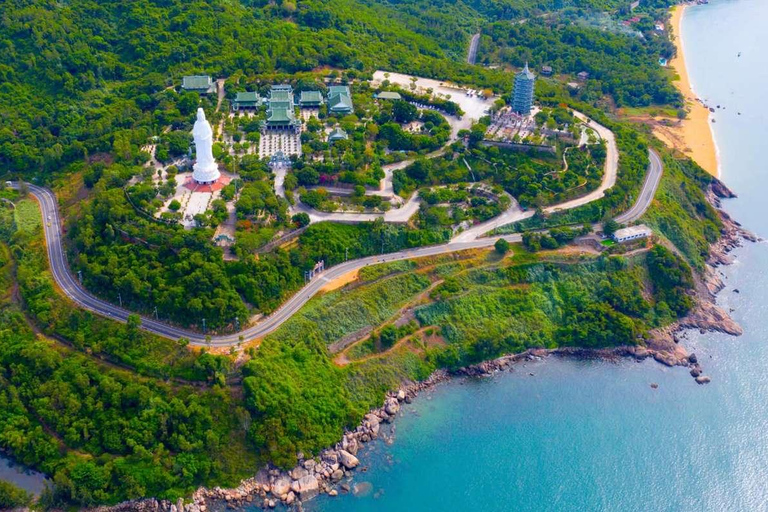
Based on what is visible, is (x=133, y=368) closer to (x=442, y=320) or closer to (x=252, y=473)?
(x=252, y=473)

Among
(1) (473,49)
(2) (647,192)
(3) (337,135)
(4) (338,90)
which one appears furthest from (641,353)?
(1) (473,49)

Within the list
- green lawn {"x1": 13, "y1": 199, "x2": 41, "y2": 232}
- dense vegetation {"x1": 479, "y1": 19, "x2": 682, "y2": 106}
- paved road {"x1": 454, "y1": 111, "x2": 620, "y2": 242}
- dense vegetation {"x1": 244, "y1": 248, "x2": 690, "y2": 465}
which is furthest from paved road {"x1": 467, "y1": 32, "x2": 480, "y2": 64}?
green lawn {"x1": 13, "y1": 199, "x2": 41, "y2": 232}

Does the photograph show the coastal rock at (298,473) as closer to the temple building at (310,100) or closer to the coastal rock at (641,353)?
the coastal rock at (641,353)


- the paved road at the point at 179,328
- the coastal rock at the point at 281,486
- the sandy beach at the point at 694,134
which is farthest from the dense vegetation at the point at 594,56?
the coastal rock at the point at 281,486

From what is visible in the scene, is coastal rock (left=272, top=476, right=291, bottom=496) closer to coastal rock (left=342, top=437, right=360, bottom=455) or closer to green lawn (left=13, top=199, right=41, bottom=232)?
coastal rock (left=342, top=437, right=360, bottom=455)

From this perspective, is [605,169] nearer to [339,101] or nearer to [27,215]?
[339,101]

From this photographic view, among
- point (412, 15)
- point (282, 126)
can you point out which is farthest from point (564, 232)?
point (412, 15)
